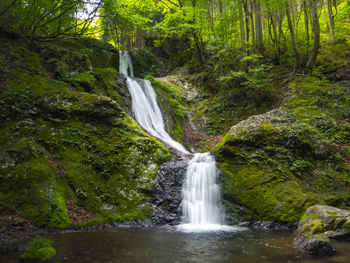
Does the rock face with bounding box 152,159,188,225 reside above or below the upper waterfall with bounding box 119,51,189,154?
below

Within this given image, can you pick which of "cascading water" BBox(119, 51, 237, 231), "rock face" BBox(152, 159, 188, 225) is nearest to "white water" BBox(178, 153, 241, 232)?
"cascading water" BBox(119, 51, 237, 231)

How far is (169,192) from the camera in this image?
8297 millimetres

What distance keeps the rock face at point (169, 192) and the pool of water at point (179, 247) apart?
42.4 inches

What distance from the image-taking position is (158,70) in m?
23.4

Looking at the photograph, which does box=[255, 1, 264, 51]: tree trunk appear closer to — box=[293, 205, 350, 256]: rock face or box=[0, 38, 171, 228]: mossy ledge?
box=[0, 38, 171, 228]: mossy ledge

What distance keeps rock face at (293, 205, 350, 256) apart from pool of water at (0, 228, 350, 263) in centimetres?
21

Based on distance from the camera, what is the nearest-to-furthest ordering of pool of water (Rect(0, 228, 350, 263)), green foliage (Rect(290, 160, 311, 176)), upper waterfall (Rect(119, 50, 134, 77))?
pool of water (Rect(0, 228, 350, 263))
green foliage (Rect(290, 160, 311, 176))
upper waterfall (Rect(119, 50, 134, 77))

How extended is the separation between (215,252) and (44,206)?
4305 mm

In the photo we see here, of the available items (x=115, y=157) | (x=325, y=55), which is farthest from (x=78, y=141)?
(x=325, y=55)

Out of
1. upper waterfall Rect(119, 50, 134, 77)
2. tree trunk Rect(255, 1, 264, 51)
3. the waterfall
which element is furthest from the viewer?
upper waterfall Rect(119, 50, 134, 77)

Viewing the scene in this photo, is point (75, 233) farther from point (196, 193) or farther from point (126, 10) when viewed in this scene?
point (126, 10)

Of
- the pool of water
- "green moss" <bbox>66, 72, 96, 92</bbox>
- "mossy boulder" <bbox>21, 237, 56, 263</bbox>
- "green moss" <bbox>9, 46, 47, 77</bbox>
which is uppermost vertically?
"green moss" <bbox>9, 46, 47, 77</bbox>

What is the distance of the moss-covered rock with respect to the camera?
7.63 meters

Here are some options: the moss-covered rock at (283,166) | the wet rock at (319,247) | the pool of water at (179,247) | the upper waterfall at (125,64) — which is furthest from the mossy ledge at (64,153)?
the upper waterfall at (125,64)
